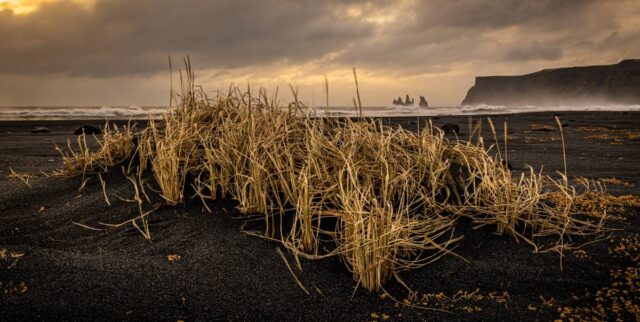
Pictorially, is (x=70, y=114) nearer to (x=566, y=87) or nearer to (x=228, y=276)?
(x=228, y=276)

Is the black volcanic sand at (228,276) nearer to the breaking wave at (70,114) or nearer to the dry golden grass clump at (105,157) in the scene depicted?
the dry golden grass clump at (105,157)

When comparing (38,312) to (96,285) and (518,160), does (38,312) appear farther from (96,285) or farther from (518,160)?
A: (518,160)

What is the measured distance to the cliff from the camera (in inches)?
2250

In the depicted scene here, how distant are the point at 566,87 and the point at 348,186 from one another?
7611 cm

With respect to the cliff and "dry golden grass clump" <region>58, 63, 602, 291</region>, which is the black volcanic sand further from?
the cliff

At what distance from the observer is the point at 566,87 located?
64.9 metres

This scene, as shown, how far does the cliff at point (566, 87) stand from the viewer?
188 ft

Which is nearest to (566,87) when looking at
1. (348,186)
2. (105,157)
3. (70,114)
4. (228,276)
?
(70,114)

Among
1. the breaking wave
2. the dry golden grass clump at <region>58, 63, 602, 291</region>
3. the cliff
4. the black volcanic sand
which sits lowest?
the black volcanic sand

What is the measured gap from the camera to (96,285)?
1.39 m

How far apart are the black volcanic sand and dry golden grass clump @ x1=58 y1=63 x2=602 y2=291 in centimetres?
9

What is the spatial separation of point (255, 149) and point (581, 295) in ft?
4.69

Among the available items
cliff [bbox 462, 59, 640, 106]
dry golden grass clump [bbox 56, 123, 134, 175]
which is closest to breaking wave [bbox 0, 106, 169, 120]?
dry golden grass clump [bbox 56, 123, 134, 175]

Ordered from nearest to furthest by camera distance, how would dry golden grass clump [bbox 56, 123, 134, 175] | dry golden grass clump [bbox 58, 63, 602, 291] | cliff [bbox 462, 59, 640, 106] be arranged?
dry golden grass clump [bbox 58, 63, 602, 291] < dry golden grass clump [bbox 56, 123, 134, 175] < cliff [bbox 462, 59, 640, 106]
